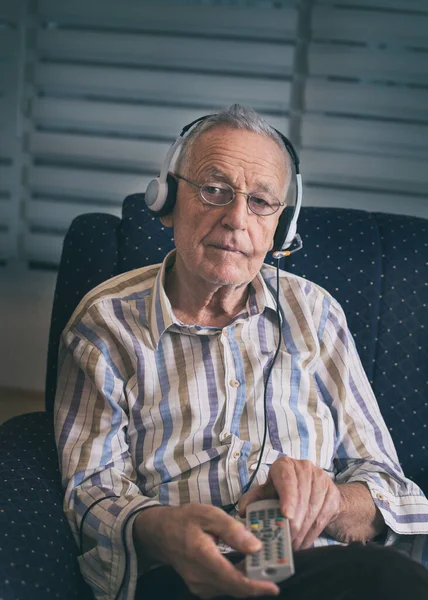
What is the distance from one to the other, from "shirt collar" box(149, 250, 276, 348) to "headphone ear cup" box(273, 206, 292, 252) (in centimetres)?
8

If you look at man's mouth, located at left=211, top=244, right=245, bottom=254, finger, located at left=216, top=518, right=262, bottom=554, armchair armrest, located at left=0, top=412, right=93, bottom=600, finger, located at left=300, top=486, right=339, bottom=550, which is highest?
man's mouth, located at left=211, top=244, right=245, bottom=254

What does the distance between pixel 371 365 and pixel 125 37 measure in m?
1.56

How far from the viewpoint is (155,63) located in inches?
110

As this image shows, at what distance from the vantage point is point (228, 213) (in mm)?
1549

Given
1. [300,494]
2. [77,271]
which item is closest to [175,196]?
[77,271]

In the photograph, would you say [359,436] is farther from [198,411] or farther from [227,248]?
[227,248]

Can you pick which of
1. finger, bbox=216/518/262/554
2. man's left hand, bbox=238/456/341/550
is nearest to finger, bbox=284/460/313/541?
man's left hand, bbox=238/456/341/550

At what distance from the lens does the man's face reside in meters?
1.54

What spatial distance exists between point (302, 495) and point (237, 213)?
550 mm

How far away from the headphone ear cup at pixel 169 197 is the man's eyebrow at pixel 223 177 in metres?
0.08

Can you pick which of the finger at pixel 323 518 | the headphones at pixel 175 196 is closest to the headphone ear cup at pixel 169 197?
the headphones at pixel 175 196

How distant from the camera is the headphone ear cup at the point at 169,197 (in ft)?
5.26

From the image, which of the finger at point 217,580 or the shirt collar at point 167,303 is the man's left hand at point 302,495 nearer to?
the finger at point 217,580

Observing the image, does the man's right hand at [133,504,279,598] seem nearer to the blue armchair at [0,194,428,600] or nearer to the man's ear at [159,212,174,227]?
the blue armchair at [0,194,428,600]
